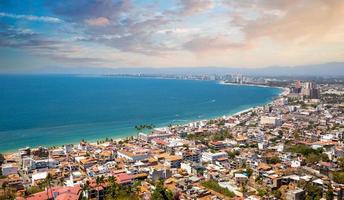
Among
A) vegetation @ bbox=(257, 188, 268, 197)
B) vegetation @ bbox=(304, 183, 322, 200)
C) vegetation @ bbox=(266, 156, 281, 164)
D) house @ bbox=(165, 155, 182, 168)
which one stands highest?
vegetation @ bbox=(304, 183, 322, 200)

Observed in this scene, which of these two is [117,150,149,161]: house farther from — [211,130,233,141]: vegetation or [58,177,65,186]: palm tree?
[211,130,233,141]: vegetation

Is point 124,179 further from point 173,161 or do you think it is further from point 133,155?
point 133,155

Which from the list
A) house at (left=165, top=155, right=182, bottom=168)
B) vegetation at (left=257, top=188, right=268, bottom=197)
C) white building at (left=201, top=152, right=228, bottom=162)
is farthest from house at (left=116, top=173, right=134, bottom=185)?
vegetation at (left=257, top=188, right=268, bottom=197)

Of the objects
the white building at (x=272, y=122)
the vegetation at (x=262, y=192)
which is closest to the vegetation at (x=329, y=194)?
the vegetation at (x=262, y=192)

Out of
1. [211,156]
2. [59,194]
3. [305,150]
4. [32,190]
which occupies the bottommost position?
[32,190]

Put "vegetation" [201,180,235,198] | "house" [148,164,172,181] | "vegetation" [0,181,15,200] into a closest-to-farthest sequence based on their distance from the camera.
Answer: "vegetation" [0,181,15,200] → "vegetation" [201,180,235,198] → "house" [148,164,172,181]

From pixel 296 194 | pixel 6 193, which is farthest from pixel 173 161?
pixel 6 193

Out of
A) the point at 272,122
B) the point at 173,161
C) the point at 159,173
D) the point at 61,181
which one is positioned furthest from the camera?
the point at 272,122

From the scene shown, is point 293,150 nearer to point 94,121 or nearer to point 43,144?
point 43,144

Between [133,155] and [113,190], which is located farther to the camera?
[133,155]
